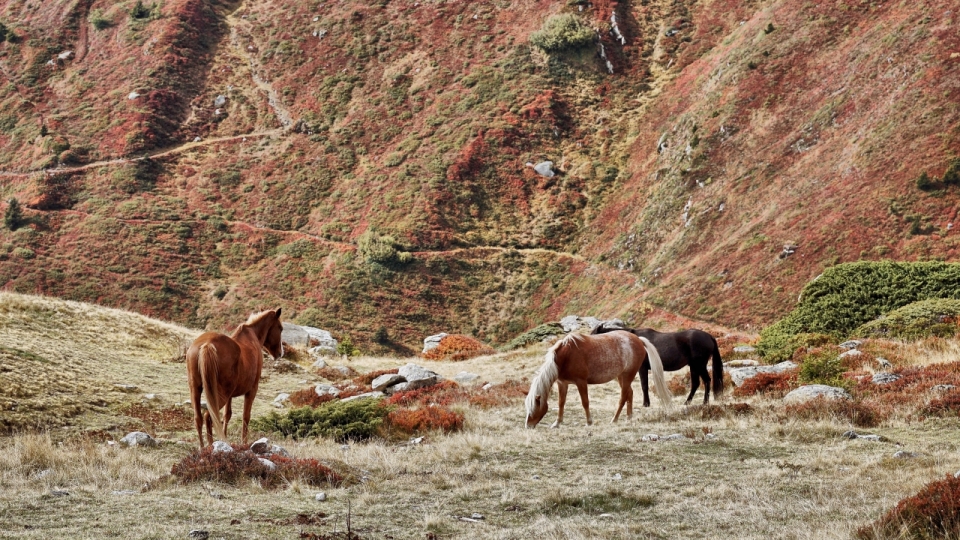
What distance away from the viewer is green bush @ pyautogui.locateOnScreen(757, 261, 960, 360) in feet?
88.2

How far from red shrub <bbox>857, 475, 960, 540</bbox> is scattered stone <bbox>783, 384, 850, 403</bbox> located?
8.61 m

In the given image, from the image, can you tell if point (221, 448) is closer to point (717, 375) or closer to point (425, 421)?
point (425, 421)

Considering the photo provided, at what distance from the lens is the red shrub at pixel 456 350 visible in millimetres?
41641

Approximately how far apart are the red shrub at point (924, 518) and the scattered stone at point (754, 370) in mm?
13220

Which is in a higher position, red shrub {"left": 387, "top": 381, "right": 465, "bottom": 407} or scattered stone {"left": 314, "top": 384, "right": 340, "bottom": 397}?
scattered stone {"left": 314, "top": 384, "right": 340, "bottom": 397}

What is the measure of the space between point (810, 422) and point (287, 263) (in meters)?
60.1

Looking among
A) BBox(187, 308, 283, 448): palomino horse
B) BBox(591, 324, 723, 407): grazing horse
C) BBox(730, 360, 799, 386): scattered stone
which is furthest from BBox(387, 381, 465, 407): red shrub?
BBox(730, 360, 799, 386): scattered stone

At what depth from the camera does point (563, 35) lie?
280 feet

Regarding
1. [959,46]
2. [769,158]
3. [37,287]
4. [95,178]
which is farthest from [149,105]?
[959,46]

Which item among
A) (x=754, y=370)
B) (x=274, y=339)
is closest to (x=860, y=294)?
(x=754, y=370)

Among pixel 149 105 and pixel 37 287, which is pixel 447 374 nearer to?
pixel 37 287

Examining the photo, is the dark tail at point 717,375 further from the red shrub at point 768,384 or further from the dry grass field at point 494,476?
the dry grass field at point 494,476

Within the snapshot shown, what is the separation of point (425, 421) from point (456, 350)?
27903 millimetres

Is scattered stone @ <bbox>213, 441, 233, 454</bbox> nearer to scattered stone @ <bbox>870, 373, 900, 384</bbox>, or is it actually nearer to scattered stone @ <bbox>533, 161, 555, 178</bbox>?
scattered stone @ <bbox>870, 373, 900, 384</bbox>
